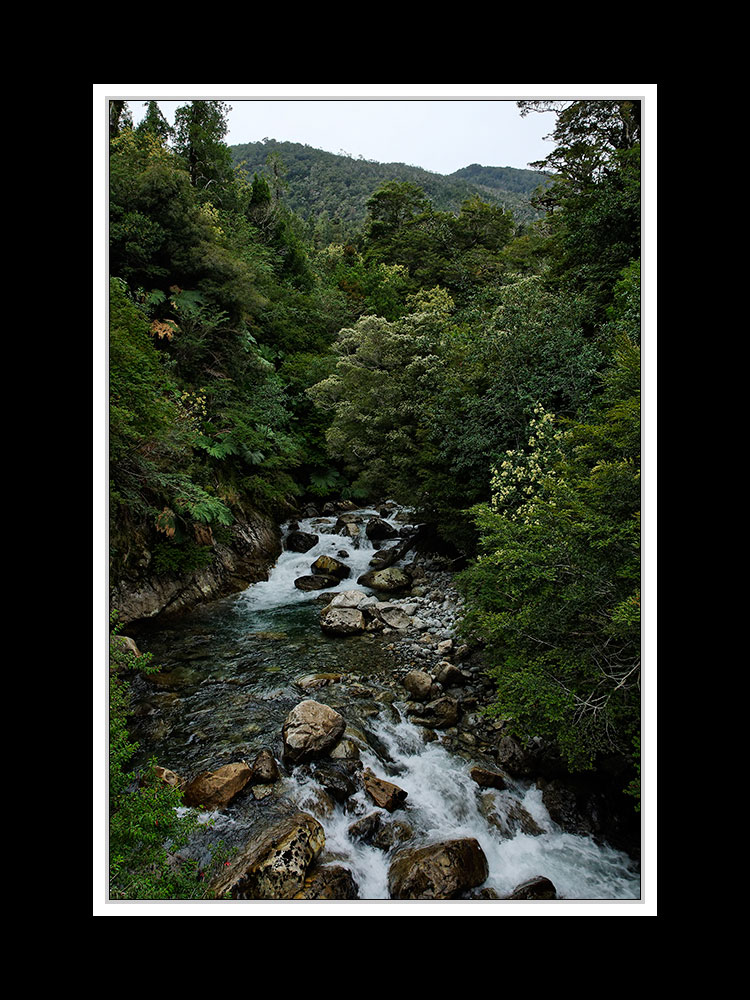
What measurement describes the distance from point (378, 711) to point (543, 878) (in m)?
2.48

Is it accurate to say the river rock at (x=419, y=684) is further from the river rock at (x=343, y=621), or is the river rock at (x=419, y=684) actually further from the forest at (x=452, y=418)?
the river rock at (x=343, y=621)

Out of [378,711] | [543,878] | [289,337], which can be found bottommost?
[543,878]

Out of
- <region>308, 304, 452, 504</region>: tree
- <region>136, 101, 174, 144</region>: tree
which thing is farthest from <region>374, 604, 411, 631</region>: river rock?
<region>136, 101, 174, 144</region>: tree

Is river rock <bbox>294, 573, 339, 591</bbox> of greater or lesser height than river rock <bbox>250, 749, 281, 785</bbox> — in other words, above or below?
above

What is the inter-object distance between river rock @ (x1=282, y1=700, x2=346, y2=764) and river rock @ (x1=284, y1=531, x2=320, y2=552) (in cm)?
701

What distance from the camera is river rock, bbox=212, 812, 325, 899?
3344 mm

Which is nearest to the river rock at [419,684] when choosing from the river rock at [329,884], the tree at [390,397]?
the river rock at [329,884]

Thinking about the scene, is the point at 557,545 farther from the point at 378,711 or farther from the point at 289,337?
the point at 289,337

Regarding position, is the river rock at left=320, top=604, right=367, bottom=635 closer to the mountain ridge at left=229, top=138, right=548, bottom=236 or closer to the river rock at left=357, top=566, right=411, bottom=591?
the river rock at left=357, top=566, right=411, bottom=591

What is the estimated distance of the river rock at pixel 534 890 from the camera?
3.67m

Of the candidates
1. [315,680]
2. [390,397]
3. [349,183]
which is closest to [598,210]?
[390,397]

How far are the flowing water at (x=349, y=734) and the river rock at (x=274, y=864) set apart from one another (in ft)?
0.82
